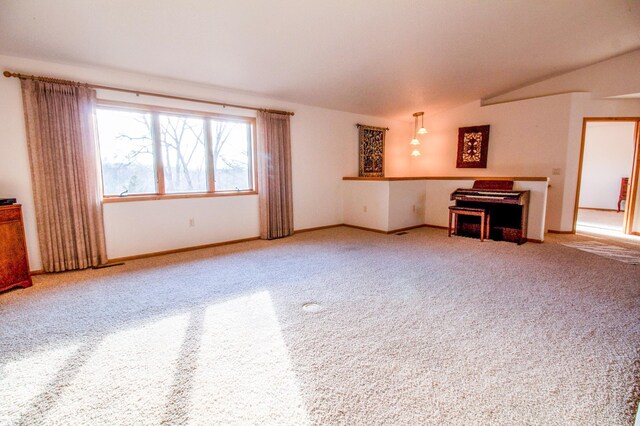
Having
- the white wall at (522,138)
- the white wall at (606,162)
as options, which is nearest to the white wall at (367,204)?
the white wall at (522,138)

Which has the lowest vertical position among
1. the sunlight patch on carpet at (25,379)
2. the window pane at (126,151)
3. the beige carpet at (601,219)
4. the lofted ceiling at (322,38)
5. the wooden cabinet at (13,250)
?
the sunlight patch on carpet at (25,379)

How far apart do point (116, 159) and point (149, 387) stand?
3.17 metres

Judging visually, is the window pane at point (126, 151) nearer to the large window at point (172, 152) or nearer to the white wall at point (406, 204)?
the large window at point (172, 152)

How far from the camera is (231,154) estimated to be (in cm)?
462

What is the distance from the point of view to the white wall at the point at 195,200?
3035 millimetres

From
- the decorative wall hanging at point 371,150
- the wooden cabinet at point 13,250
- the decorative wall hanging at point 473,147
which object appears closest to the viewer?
the wooden cabinet at point 13,250

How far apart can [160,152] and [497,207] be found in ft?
17.3

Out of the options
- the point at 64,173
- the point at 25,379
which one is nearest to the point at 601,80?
the point at 25,379

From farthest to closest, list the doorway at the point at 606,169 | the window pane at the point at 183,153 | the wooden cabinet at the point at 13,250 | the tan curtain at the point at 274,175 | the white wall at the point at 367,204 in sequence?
the doorway at the point at 606,169 → the white wall at the point at 367,204 → the tan curtain at the point at 274,175 → the window pane at the point at 183,153 → the wooden cabinet at the point at 13,250

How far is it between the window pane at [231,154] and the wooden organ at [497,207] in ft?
11.8

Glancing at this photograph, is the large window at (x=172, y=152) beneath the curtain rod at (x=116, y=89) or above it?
beneath

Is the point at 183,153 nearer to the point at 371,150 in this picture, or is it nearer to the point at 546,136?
the point at 371,150

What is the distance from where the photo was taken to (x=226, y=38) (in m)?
2.95

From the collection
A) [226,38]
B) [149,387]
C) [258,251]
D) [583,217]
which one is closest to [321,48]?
[226,38]
